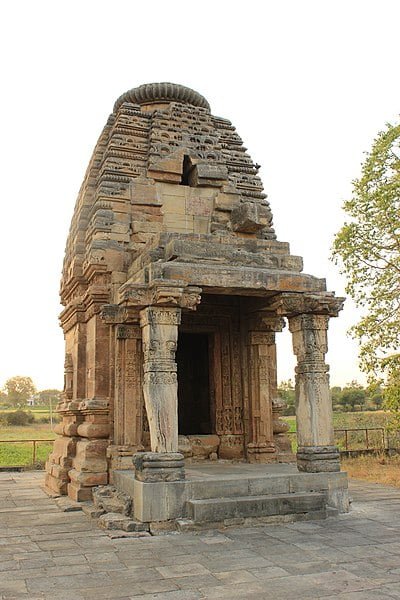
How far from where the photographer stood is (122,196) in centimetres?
995

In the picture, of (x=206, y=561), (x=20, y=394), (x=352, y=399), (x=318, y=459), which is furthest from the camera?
(x=20, y=394)

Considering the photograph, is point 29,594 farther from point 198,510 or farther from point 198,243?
point 198,243

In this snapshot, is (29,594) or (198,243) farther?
(198,243)

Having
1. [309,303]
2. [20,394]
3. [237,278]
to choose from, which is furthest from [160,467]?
[20,394]

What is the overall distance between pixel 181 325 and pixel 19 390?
252ft

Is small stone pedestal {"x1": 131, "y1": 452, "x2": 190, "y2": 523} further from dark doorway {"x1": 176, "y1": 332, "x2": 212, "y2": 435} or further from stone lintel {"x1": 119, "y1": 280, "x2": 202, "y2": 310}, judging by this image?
dark doorway {"x1": 176, "y1": 332, "x2": 212, "y2": 435}

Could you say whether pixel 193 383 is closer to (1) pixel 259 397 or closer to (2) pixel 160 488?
(1) pixel 259 397

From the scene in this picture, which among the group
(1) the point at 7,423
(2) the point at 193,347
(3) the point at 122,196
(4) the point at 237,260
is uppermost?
(3) the point at 122,196

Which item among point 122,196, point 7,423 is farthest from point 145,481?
point 7,423

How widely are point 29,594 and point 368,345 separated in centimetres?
1114

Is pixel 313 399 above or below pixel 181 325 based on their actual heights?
below

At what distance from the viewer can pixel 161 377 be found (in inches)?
292

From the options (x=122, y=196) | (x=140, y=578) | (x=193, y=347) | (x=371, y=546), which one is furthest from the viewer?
(x=193, y=347)

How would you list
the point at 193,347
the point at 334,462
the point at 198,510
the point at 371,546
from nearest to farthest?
1. the point at 371,546
2. the point at 198,510
3. the point at 334,462
4. the point at 193,347
